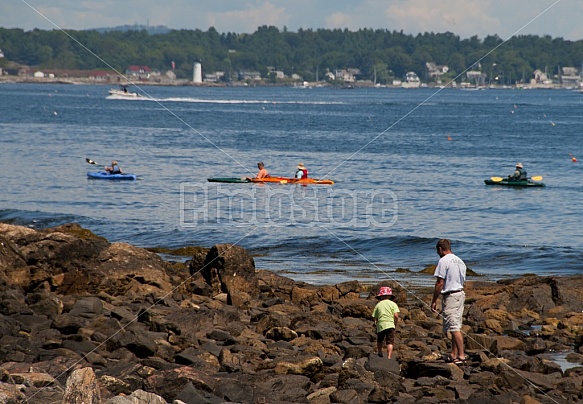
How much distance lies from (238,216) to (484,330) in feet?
66.0

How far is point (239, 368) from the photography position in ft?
41.1

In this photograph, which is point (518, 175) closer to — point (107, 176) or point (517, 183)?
point (517, 183)

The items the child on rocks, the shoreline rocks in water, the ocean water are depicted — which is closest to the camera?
the shoreline rocks in water

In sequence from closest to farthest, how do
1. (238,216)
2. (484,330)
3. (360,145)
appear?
(484,330) < (238,216) < (360,145)

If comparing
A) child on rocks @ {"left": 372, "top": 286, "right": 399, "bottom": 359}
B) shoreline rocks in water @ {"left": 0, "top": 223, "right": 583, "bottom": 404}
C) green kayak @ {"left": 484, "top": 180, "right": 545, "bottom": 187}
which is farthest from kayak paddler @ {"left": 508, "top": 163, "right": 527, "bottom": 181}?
child on rocks @ {"left": 372, "top": 286, "right": 399, "bottom": 359}

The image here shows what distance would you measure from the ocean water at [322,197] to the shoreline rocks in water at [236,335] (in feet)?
14.7

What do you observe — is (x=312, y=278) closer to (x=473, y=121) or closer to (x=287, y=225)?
(x=287, y=225)

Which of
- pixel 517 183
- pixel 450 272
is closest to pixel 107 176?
pixel 517 183

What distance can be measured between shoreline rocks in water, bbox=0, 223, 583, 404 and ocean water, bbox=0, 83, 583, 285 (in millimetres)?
4468

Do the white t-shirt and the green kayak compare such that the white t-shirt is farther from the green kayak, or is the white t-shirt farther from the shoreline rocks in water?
the green kayak

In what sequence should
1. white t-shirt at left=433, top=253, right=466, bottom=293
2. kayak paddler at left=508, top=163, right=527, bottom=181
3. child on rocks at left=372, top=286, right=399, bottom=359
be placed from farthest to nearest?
kayak paddler at left=508, top=163, right=527, bottom=181
child on rocks at left=372, top=286, right=399, bottom=359
white t-shirt at left=433, top=253, right=466, bottom=293

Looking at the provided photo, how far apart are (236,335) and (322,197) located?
2705cm

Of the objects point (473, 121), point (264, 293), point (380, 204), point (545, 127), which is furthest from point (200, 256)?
point (473, 121)

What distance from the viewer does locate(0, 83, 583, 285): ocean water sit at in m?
28.1
